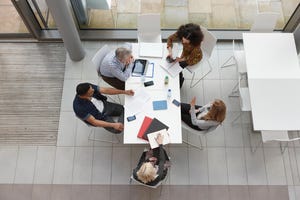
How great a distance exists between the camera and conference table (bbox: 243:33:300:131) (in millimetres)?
4074

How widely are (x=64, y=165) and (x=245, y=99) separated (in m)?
2.73

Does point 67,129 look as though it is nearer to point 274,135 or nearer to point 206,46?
point 206,46

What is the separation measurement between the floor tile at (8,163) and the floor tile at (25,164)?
6cm

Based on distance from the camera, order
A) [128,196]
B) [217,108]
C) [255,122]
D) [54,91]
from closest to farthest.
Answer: [217,108] → [255,122] → [128,196] → [54,91]

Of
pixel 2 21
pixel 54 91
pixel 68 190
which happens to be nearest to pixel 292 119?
pixel 68 190

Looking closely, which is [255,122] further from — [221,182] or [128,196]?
[128,196]

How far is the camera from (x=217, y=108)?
371 centimetres

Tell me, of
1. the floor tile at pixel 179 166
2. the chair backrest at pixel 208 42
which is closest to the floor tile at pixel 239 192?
the floor tile at pixel 179 166

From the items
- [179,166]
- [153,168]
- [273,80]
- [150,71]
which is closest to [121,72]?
[150,71]

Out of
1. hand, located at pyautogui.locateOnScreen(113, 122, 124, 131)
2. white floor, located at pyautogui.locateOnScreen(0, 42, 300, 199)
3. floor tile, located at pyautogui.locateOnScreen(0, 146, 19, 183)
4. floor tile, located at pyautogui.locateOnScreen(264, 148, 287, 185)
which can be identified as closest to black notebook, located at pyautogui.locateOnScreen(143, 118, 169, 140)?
hand, located at pyautogui.locateOnScreen(113, 122, 124, 131)

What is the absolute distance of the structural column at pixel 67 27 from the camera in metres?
4.27

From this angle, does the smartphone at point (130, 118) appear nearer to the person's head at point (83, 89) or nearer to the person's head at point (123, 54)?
the person's head at point (83, 89)

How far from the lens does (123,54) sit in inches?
158

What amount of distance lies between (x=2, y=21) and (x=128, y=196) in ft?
11.7
